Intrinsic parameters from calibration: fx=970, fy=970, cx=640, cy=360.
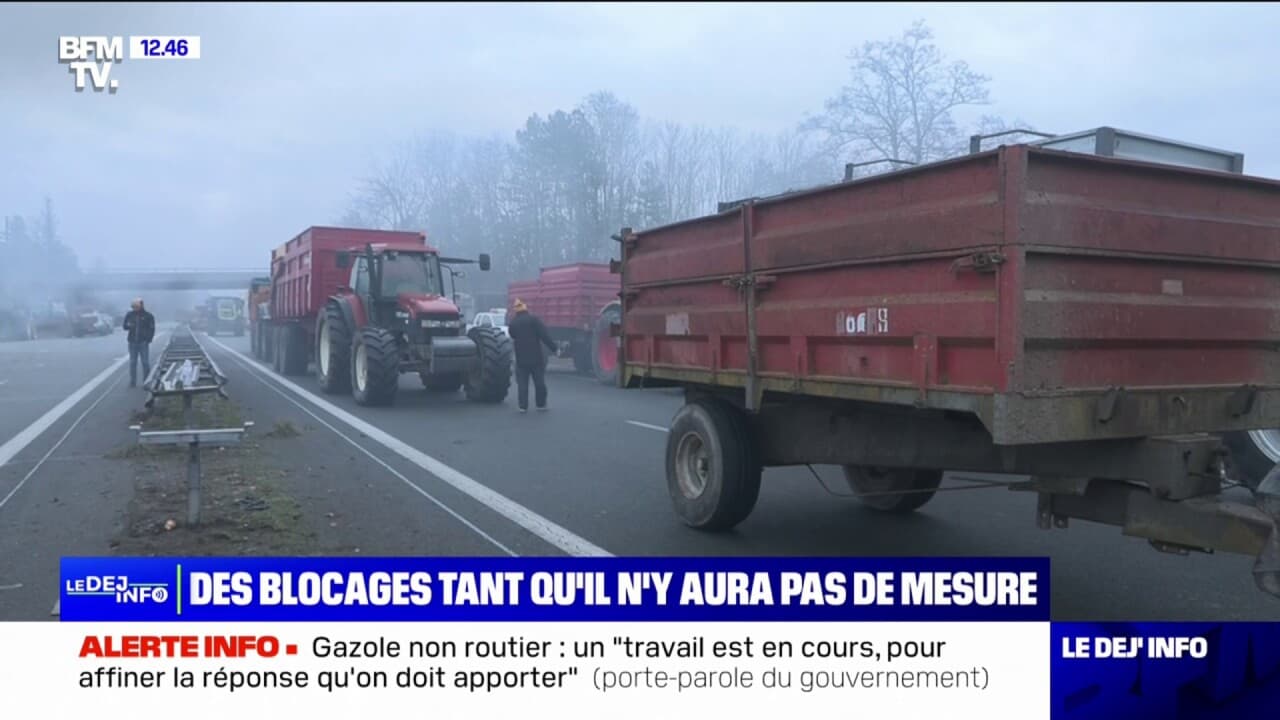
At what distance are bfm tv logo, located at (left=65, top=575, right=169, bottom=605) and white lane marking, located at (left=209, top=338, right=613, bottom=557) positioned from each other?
92.0 inches

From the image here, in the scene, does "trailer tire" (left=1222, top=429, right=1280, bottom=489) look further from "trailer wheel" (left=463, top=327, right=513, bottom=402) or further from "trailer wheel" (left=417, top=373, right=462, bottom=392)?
"trailer wheel" (left=417, top=373, right=462, bottom=392)

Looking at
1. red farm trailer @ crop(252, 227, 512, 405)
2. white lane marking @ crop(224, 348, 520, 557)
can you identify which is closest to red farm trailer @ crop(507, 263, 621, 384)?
red farm trailer @ crop(252, 227, 512, 405)

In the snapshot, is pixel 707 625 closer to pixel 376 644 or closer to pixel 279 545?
pixel 376 644

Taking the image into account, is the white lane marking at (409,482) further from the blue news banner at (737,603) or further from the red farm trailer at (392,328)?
the red farm trailer at (392,328)

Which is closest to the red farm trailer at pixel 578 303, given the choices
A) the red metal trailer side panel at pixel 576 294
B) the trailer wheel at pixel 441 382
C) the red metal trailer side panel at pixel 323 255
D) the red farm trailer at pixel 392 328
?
the red metal trailer side panel at pixel 576 294

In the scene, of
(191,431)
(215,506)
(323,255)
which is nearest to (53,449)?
(215,506)

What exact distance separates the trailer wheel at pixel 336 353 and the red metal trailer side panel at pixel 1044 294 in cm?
1174

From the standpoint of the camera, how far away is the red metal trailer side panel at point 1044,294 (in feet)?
13.1

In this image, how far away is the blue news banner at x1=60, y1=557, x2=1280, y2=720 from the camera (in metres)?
3.66

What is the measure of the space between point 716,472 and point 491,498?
214cm

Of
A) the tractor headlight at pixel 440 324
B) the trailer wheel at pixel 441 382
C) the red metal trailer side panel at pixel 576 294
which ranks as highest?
the red metal trailer side panel at pixel 576 294

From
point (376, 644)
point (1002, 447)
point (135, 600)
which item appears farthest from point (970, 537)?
point (135, 600)

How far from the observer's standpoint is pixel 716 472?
20.7 ft

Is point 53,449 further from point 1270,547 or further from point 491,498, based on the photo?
point 1270,547
